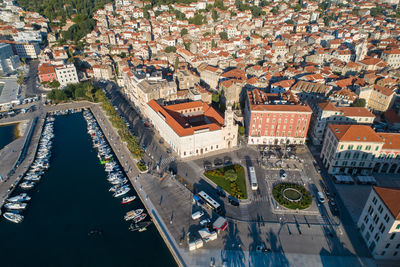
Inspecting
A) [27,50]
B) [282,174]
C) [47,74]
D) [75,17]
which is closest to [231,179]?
[282,174]

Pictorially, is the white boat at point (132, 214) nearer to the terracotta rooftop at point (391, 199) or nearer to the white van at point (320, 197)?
the white van at point (320, 197)

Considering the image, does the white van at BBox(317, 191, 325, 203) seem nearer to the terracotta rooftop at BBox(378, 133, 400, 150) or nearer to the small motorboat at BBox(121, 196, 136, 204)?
the terracotta rooftop at BBox(378, 133, 400, 150)

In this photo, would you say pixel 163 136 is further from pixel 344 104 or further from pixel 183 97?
pixel 344 104

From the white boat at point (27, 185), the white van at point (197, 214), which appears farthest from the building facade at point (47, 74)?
the white van at point (197, 214)

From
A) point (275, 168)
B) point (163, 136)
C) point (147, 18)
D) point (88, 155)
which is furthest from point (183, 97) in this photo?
point (147, 18)

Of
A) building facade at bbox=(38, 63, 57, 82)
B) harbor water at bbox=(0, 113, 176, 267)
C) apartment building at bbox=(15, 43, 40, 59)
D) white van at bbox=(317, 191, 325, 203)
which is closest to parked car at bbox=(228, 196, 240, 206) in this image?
harbor water at bbox=(0, 113, 176, 267)

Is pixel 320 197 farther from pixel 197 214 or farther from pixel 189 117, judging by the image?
pixel 189 117
